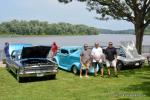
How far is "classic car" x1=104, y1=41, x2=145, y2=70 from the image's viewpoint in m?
23.3

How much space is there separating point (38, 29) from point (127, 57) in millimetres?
82628

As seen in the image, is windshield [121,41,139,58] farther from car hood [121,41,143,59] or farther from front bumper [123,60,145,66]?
front bumper [123,60,145,66]

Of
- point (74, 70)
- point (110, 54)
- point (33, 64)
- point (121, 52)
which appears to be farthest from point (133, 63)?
point (33, 64)

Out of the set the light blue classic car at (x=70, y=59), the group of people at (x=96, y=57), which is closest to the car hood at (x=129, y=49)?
the light blue classic car at (x=70, y=59)

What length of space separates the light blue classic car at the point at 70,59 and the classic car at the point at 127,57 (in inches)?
135

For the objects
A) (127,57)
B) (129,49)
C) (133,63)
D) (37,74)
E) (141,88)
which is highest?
(129,49)

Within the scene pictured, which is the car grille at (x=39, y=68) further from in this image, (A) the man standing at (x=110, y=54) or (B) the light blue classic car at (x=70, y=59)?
(A) the man standing at (x=110, y=54)

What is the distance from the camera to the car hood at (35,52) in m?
17.9

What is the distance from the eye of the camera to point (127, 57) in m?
23.8

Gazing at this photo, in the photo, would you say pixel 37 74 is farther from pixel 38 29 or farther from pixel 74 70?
pixel 38 29

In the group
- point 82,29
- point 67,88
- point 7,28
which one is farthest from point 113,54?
point 82,29

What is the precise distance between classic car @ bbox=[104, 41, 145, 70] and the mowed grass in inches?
172

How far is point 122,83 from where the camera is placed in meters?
16.3

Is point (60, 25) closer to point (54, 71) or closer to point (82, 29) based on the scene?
point (82, 29)
